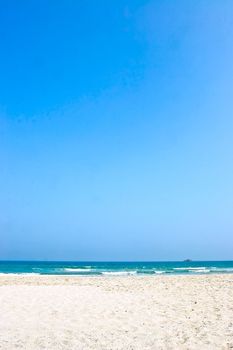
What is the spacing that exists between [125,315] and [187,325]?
6.38 ft

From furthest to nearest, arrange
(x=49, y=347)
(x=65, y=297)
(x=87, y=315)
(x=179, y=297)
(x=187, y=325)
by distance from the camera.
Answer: (x=179, y=297) < (x=65, y=297) < (x=87, y=315) < (x=187, y=325) < (x=49, y=347)

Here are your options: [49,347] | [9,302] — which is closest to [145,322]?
[49,347]

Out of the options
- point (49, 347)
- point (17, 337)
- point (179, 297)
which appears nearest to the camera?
point (49, 347)

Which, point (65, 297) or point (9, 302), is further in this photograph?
point (65, 297)

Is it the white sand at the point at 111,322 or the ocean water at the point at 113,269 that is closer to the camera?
the white sand at the point at 111,322

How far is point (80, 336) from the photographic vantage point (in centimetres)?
827

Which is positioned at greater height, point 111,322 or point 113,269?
point 113,269

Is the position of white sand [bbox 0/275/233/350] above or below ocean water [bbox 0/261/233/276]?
below

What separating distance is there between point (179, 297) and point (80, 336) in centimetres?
810

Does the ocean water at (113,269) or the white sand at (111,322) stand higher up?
the ocean water at (113,269)

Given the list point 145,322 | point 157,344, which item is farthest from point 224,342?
point 145,322

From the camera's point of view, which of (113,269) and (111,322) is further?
(113,269)

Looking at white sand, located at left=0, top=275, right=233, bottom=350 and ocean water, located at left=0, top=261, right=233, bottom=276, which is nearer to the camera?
white sand, located at left=0, top=275, right=233, bottom=350

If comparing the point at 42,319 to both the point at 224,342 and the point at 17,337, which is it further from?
the point at 224,342
